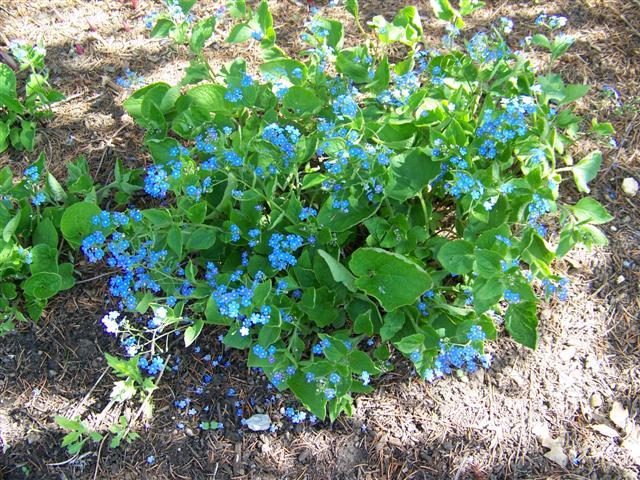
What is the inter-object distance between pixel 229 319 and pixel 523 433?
→ 1247 mm

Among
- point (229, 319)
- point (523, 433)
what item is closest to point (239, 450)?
point (229, 319)

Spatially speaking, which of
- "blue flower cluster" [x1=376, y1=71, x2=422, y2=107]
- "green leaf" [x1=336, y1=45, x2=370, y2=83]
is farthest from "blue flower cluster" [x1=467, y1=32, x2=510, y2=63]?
"green leaf" [x1=336, y1=45, x2=370, y2=83]

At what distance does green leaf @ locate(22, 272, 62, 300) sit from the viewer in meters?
2.27

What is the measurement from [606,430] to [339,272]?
125cm

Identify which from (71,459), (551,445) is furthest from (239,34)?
(551,445)

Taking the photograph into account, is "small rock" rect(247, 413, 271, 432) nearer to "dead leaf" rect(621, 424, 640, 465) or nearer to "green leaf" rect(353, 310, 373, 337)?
"green leaf" rect(353, 310, 373, 337)

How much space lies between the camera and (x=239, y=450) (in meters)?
2.21

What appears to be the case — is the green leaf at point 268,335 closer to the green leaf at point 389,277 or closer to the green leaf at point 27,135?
the green leaf at point 389,277

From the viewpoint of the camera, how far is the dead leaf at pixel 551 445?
2.15 m

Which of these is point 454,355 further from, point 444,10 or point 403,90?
point 444,10

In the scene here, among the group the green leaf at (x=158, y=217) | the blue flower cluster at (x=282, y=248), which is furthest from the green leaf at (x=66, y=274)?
the blue flower cluster at (x=282, y=248)

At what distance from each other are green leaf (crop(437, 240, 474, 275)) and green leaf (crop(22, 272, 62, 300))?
155 centimetres

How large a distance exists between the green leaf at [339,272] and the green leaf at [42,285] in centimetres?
113

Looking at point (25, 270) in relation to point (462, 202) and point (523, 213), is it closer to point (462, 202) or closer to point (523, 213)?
point (462, 202)
